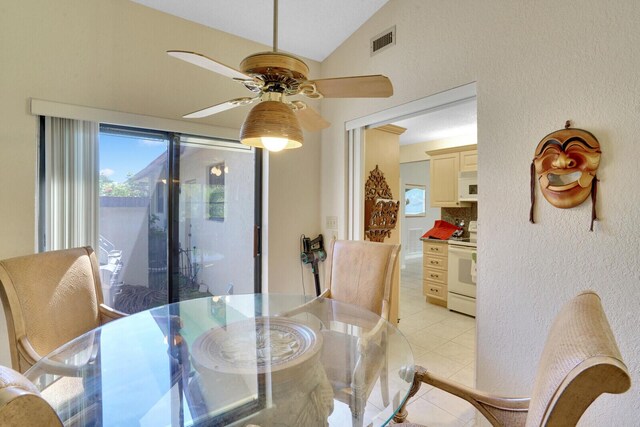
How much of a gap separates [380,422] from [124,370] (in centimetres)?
106

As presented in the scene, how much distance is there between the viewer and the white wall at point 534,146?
4.46 ft

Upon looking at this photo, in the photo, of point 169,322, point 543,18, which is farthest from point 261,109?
point 543,18

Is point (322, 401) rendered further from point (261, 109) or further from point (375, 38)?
point (375, 38)

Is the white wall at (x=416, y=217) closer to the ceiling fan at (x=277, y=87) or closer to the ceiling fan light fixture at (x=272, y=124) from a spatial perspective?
the ceiling fan at (x=277, y=87)

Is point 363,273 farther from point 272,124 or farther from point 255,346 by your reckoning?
point 272,124

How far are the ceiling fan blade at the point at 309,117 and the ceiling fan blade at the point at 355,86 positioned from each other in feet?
0.57

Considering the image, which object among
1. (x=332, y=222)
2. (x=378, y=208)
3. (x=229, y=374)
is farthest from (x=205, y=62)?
(x=378, y=208)

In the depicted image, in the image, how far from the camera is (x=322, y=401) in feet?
3.77

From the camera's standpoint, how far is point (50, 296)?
1.64 metres

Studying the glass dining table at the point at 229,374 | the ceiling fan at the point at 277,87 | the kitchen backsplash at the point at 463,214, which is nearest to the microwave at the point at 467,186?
the kitchen backsplash at the point at 463,214

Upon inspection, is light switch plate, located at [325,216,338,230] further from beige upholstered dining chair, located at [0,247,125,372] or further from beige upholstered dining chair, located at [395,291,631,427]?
beige upholstered dining chair, located at [395,291,631,427]

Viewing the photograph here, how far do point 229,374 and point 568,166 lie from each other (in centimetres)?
185

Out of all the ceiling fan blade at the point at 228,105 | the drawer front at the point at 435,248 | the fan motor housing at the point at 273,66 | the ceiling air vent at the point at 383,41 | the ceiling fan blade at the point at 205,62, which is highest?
the ceiling air vent at the point at 383,41

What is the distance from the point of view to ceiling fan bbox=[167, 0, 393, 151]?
121 cm
